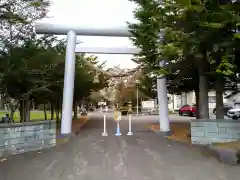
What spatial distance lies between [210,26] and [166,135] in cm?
852

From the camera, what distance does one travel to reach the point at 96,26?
1598 cm

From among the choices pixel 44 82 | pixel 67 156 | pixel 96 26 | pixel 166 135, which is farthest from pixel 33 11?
pixel 166 135

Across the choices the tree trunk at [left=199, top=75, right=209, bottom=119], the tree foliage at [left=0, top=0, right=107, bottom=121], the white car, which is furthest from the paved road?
the white car

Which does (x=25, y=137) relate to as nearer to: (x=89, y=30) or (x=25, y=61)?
(x=25, y=61)

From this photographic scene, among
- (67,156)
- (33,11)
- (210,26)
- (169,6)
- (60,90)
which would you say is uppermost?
(33,11)

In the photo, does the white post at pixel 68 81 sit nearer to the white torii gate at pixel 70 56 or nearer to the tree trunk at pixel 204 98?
the white torii gate at pixel 70 56

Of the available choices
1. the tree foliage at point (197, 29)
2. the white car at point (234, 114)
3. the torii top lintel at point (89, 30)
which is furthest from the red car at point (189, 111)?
the tree foliage at point (197, 29)

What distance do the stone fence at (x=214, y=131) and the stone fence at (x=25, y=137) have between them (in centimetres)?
533

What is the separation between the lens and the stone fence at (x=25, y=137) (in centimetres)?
954

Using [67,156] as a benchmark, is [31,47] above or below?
above

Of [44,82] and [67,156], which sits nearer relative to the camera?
[67,156]

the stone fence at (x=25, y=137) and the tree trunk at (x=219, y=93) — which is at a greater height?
the tree trunk at (x=219, y=93)

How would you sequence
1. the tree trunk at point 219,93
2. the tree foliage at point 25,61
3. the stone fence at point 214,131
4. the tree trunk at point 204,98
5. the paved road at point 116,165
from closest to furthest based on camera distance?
the paved road at point 116,165
the stone fence at point 214,131
the tree foliage at point 25,61
the tree trunk at point 219,93
the tree trunk at point 204,98

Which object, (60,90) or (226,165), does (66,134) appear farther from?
(226,165)
